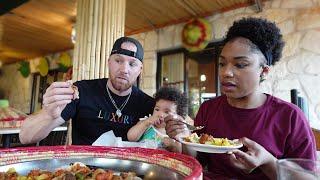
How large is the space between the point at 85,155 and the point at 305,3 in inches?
156

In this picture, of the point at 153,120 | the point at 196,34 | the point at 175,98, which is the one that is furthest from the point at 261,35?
the point at 196,34

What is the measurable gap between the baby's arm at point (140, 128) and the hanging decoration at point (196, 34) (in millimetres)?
3343

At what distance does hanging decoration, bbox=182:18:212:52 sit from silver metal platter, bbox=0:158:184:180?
406cm

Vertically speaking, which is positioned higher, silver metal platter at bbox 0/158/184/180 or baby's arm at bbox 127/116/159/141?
baby's arm at bbox 127/116/159/141

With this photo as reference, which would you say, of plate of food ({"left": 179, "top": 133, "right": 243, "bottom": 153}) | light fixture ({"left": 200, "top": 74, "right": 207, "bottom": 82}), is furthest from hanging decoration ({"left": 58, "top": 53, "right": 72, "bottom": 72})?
plate of food ({"left": 179, "top": 133, "right": 243, "bottom": 153})

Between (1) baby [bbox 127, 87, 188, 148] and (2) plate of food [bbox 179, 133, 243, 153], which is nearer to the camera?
(2) plate of food [bbox 179, 133, 243, 153]

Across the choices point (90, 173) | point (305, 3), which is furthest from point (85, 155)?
point (305, 3)

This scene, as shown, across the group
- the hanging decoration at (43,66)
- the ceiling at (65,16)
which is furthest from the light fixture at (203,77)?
the hanging decoration at (43,66)

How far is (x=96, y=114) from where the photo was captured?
6.01ft

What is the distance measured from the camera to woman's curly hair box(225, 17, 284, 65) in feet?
4.44

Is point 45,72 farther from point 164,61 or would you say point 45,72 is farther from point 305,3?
point 305,3

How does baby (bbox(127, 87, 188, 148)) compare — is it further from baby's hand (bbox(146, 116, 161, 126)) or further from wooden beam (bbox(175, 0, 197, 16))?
wooden beam (bbox(175, 0, 197, 16))

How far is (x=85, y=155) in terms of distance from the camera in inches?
36.8

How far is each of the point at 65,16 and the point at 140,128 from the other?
428 centimetres
